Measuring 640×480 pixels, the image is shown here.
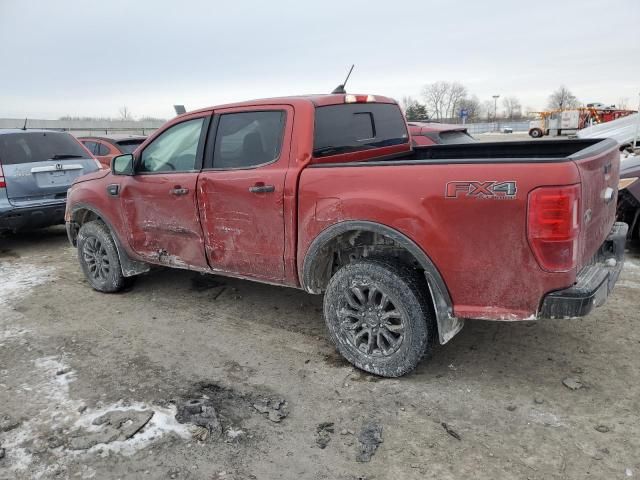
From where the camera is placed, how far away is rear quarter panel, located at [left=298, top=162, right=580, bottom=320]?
265 centimetres

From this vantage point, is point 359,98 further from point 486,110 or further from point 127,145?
point 486,110

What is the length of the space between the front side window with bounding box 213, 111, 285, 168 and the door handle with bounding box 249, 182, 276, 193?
0.19 metres

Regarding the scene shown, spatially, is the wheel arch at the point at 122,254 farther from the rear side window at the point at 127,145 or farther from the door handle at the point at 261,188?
the rear side window at the point at 127,145

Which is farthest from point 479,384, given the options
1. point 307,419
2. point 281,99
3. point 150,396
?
point 281,99

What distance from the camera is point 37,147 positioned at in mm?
7238

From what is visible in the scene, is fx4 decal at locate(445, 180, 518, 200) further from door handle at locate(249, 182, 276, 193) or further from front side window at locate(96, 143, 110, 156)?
front side window at locate(96, 143, 110, 156)

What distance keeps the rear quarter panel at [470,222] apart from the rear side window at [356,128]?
60 cm

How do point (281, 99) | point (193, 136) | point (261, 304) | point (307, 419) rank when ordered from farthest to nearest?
point (261, 304), point (193, 136), point (281, 99), point (307, 419)

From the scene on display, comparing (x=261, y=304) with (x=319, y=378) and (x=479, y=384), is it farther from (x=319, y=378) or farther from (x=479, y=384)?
(x=479, y=384)

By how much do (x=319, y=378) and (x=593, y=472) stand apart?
166 cm

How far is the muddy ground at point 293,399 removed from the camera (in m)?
2.57

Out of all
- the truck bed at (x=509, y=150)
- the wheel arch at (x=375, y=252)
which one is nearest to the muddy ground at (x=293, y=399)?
the wheel arch at (x=375, y=252)

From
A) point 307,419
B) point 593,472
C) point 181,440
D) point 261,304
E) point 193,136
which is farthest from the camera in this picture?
point 261,304

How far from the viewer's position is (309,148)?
3.56 meters
